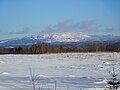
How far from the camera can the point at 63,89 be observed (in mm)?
10547

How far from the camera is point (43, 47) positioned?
97.6m

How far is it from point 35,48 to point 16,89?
273ft

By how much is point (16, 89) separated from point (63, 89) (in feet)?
5.87

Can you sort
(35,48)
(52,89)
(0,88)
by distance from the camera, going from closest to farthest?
(52,89) < (0,88) < (35,48)

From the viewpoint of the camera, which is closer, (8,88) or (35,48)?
(8,88)

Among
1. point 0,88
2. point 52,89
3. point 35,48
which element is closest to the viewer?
point 52,89

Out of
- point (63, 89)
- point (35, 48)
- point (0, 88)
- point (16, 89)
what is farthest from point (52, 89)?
point (35, 48)

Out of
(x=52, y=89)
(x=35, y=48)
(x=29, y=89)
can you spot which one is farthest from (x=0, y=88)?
(x=35, y=48)

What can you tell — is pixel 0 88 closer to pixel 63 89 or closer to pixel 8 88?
pixel 8 88

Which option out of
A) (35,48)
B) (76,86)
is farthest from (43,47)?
(76,86)

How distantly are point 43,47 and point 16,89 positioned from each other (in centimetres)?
8689

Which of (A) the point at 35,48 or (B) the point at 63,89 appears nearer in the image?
(B) the point at 63,89

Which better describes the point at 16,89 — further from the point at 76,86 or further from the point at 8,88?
the point at 76,86

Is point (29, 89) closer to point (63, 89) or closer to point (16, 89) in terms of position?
point (16, 89)
